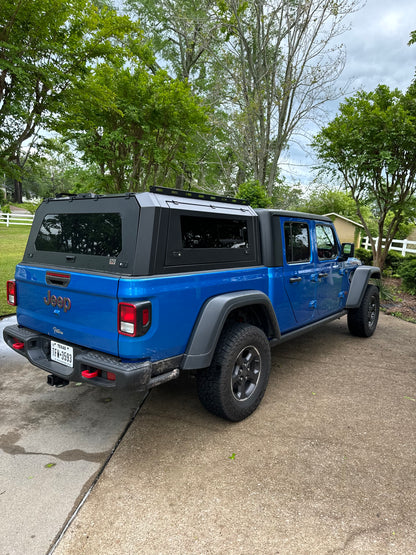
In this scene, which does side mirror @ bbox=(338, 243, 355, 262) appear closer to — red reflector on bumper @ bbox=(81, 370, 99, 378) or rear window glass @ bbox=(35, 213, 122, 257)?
rear window glass @ bbox=(35, 213, 122, 257)

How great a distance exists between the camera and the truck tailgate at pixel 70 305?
7.79 feet

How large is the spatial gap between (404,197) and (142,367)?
29.1 ft

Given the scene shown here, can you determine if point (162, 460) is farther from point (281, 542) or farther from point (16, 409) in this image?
point (16, 409)

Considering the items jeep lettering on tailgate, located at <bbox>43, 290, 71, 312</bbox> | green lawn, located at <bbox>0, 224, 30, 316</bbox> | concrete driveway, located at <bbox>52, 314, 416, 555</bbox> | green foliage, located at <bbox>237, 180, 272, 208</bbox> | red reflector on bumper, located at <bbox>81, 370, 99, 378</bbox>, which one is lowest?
concrete driveway, located at <bbox>52, 314, 416, 555</bbox>

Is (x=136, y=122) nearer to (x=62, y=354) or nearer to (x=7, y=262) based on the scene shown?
(x=7, y=262)

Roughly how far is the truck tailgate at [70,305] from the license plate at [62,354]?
0.06 metres

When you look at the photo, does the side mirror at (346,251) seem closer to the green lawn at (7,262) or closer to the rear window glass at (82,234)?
the rear window glass at (82,234)

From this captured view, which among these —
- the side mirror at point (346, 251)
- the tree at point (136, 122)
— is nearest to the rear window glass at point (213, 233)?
the side mirror at point (346, 251)

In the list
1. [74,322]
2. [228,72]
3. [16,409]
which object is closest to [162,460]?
[74,322]

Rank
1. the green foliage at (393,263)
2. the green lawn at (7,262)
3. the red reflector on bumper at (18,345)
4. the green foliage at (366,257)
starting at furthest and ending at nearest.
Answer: the green foliage at (366,257) → the green foliage at (393,263) → the green lawn at (7,262) → the red reflector on bumper at (18,345)

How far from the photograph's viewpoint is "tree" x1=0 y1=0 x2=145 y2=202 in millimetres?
4207

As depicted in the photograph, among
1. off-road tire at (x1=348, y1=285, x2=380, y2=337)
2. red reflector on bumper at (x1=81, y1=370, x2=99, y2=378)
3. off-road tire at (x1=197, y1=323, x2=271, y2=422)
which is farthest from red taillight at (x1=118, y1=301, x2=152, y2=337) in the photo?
off-road tire at (x1=348, y1=285, x2=380, y2=337)

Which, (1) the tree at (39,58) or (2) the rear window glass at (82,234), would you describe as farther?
(1) the tree at (39,58)

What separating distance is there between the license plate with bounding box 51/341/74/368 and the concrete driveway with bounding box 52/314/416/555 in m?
0.66
